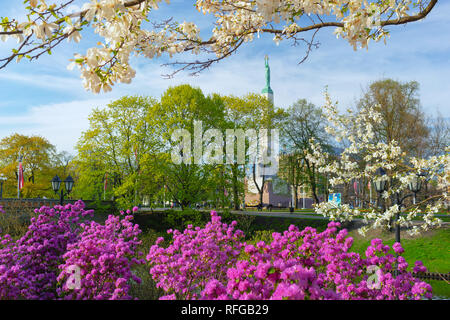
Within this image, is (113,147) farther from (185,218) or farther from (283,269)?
(283,269)

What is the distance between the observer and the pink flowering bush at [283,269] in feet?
10.0

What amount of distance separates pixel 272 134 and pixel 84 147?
17.4 m

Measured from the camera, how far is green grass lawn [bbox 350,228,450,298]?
1678 centimetres

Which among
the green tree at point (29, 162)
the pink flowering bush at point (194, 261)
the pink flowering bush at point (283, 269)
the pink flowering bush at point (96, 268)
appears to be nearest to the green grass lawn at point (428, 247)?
the pink flowering bush at point (283, 269)

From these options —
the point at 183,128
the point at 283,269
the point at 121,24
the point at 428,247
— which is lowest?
the point at 428,247

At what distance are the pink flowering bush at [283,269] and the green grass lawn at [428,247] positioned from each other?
12412mm

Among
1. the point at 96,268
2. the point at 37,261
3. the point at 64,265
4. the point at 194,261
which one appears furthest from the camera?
the point at 37,261

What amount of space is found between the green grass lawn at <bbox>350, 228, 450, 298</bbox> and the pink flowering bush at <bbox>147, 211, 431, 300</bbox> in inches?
489

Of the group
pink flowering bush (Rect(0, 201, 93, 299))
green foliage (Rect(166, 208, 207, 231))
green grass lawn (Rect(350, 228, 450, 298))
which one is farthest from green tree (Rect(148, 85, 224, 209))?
pink flowering bush (Rect(0, 201, 93, 299))

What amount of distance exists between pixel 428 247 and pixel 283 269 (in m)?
19.0

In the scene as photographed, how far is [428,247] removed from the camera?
1895 centimetres

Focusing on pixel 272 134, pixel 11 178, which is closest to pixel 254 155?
pixel 272 134

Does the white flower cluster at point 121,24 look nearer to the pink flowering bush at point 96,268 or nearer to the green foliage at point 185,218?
the pink flowering bush at point 96,268

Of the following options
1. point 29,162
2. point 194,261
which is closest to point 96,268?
point 194,261
